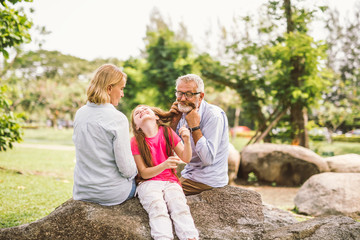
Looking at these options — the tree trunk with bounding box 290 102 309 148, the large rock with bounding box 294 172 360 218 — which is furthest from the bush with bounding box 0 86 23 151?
the tree trunk with bounding box 290 102 309 148

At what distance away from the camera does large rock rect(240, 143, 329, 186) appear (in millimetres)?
10156

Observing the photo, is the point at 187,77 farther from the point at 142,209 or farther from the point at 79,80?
the point at 79,80

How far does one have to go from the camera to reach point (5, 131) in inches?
286

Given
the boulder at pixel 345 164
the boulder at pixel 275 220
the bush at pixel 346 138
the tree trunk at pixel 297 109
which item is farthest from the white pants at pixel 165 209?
the bush at pixel 346 138

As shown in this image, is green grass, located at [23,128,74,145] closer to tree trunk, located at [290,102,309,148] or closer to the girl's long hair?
tree trunk, located at [290,102,309,148]

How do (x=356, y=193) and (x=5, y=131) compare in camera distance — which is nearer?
(x=356, y=193)

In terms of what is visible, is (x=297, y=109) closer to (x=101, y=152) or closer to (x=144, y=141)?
(x=144, y=141)

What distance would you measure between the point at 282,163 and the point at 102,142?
8.79m

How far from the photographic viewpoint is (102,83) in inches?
108

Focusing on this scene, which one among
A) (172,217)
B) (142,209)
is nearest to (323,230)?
(172,217)

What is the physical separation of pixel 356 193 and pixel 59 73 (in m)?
40.7

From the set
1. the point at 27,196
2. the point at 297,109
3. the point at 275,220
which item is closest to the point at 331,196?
the point at 275,220

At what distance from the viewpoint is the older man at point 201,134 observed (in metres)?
3.29

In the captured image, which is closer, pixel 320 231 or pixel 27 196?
pixel 320 231
